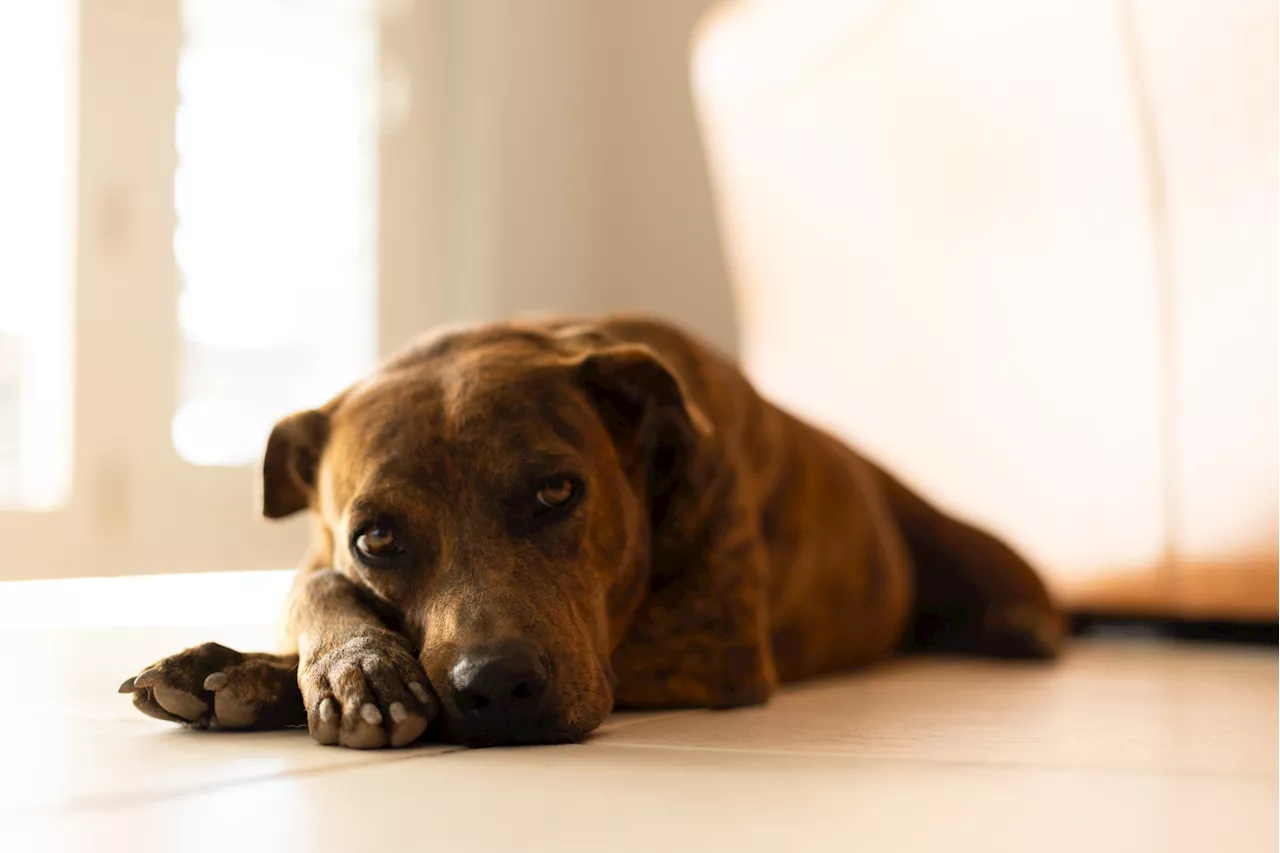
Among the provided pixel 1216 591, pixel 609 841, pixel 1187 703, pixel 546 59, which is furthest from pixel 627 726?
pixel 546 59

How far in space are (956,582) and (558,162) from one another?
271cm

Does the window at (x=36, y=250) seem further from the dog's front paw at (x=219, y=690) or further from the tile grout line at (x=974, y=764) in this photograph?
the tile grout line at (x=974, y=764)

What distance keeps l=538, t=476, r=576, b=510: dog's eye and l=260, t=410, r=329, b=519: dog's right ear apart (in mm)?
445

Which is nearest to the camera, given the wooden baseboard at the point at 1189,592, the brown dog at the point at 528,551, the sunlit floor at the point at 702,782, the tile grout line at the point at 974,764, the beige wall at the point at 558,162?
the sunlit floor at the point at 702,782

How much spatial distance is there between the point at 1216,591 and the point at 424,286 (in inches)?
115

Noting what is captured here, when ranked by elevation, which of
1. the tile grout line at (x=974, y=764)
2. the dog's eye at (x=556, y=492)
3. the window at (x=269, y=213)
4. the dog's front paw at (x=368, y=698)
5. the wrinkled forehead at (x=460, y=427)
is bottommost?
the tile grout line at (x=974, y=764)

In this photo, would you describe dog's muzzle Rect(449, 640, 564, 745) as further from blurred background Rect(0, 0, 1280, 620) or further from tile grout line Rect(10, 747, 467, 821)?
blurred background Rect(0, 0, 1280, 620)

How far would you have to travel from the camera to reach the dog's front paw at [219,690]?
1837 millimetres

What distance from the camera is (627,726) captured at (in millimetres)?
2061

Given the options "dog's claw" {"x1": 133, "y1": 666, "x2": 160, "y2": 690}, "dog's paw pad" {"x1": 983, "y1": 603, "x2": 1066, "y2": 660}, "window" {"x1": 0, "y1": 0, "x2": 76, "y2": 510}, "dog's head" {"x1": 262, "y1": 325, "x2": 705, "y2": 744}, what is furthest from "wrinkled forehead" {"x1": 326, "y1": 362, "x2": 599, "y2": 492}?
"window" {"x1": 0, "y1": 0, "x2": 76, "y2": 510}

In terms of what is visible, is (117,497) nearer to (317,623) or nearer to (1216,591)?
(317,623)

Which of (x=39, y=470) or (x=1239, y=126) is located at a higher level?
(x=1239, y=126)

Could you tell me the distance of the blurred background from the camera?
12.6 feet

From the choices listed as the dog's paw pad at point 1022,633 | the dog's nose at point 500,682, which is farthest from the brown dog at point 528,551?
the dog's paw pad at point 1022,633
